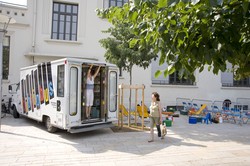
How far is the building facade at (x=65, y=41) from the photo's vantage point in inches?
581

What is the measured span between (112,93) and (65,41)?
25.8 ft

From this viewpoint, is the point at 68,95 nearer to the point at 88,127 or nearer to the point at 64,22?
the point at 88,127

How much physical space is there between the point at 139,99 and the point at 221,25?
47.1 feet

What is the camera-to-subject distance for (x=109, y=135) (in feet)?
28.2

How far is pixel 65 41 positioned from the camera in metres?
15.5

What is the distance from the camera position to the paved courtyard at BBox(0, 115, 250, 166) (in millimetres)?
5652

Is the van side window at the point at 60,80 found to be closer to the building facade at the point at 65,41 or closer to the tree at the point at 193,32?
the tree at the point at 193,32

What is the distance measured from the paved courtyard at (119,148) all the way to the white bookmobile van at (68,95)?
21.4 inches

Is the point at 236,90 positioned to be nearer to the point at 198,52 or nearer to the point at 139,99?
the point at 139,99

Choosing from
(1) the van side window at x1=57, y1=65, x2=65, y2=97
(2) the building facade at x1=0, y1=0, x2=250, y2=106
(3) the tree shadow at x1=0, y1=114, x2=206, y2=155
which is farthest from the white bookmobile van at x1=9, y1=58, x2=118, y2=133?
(2) the building facade at x1=0, y1=0, x2=250, y2=106

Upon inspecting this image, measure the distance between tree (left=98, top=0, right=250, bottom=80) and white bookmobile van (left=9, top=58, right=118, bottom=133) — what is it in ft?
18.4

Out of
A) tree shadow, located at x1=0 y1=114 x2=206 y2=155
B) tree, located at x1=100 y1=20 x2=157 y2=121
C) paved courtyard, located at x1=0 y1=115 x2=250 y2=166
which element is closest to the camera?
paved courtyard, located at x1=0 y1=115 x2=250 y2=166

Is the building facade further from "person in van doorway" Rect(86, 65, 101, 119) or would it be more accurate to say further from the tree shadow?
the tree shadow

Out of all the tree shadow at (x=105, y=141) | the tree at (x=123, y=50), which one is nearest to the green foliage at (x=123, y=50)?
the tree at (x=123, y=50)
